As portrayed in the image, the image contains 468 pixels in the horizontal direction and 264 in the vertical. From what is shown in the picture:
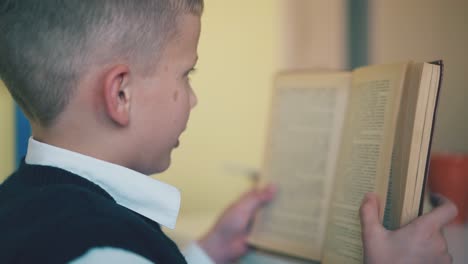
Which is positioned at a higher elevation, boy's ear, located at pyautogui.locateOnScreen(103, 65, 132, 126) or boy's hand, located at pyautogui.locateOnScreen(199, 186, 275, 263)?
boy's ear, located at pyautogui.locateOnScreen(103, 65, 132, 126)

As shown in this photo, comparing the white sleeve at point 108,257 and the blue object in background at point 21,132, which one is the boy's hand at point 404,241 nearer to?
the white sleeve at point 108,257

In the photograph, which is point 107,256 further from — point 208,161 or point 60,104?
point 208,161

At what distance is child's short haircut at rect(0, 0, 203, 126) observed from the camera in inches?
20.3

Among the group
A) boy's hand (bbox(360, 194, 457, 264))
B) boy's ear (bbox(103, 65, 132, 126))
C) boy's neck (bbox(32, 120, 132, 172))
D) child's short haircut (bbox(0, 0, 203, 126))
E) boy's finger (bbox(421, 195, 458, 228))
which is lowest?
boy's hand (bbox(360, 194, 457, 264))

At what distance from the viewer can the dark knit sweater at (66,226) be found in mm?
413

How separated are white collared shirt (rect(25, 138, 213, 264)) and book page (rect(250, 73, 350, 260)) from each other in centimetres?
23

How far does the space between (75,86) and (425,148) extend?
1.19 feet

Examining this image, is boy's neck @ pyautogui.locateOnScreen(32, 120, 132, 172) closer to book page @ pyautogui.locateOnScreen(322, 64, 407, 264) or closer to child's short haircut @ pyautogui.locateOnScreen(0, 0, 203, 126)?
child's short haircut @ pyautogui.locateOnScreen(0, 0, 203, 126)

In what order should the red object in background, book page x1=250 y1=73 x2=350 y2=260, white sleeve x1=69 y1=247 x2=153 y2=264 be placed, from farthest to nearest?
the red object in background < book page x1=250 y1=73 x2=350 y2=260 < white sleeve x1=69 y1=247 x2=153 y2=264

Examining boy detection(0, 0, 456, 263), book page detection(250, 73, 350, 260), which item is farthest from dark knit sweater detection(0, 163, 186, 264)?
book page detection(250, 73, 350, 260)

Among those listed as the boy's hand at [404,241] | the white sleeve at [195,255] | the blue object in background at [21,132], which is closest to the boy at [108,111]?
the boy's hand at [404,241]

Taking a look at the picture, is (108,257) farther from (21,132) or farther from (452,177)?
(452,177)

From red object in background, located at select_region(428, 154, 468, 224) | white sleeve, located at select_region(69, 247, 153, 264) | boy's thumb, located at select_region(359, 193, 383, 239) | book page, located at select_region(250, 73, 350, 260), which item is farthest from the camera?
red object in background, located at select_region(428, 154, 468, 224)

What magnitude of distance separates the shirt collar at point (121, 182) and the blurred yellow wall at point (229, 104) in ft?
0.60
